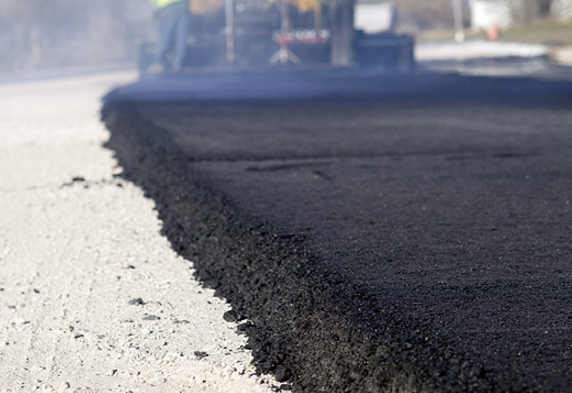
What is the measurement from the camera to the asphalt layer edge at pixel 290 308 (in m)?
4.04

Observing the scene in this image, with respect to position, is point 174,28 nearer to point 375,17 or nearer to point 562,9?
point 375,17

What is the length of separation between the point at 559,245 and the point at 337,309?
191cm

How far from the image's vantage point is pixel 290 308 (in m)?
Result: 5.10

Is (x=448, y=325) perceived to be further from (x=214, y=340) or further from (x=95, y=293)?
(x=95, y=293)

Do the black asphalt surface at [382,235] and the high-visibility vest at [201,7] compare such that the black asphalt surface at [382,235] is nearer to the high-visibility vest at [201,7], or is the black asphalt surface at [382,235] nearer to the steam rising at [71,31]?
the high-visibility vest at [201,7]

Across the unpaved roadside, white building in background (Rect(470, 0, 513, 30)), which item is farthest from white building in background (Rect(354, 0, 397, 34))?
the unpaved roadside

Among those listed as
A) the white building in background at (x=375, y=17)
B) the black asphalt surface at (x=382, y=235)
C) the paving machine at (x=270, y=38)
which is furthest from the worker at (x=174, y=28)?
the black asphalt surface at (x=382, y=235)

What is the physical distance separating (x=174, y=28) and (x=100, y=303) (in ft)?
75.2

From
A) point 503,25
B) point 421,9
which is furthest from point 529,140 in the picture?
point 421,9

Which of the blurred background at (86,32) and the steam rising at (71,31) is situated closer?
the blurred background at (86,32)

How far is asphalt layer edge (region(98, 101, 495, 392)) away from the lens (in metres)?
4.04

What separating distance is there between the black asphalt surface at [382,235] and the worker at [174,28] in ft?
42.9

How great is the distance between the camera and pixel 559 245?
6.20 meters

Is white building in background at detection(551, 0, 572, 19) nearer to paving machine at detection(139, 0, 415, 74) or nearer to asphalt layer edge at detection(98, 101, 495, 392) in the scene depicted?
paving machine at detection(139, 0, 415, 74)
